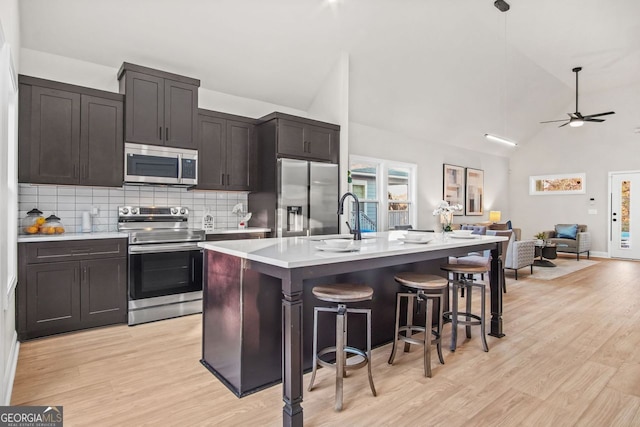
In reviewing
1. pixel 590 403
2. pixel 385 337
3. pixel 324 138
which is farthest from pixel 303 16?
pixel 590 403

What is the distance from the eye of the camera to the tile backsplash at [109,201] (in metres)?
3.65

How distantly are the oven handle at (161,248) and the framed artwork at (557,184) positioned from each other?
940 cm

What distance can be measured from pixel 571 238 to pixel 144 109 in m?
9.06

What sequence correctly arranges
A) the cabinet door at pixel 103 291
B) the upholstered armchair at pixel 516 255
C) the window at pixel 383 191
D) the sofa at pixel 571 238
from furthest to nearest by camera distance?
the sofa at pixel 571 238, the window at pixel 383 191, the upholstered armchair at pixel 516 255, the cabinet door at pixel 103 291

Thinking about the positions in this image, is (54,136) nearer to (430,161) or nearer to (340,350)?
(340,350)

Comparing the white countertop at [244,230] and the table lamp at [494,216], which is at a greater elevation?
the table lamp at [494,216]

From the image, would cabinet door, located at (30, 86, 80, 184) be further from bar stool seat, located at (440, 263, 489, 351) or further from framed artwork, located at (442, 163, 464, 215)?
framed artwork, located at (442, 163, 464, 215)

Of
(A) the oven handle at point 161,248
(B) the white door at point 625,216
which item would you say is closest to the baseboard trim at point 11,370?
(A) the oven handle at point 161,248

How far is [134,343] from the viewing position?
311 cm

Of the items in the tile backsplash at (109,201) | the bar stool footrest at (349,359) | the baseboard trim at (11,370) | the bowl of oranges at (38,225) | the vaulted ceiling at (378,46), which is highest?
the vaulted ceiling at (378,46)

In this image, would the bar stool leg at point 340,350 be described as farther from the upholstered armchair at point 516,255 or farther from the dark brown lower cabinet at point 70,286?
the upholstered armchair at point 516,255

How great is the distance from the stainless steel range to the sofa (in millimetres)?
7587

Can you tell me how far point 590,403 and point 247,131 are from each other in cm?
432

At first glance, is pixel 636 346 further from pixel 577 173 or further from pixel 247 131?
pixel 577 173
